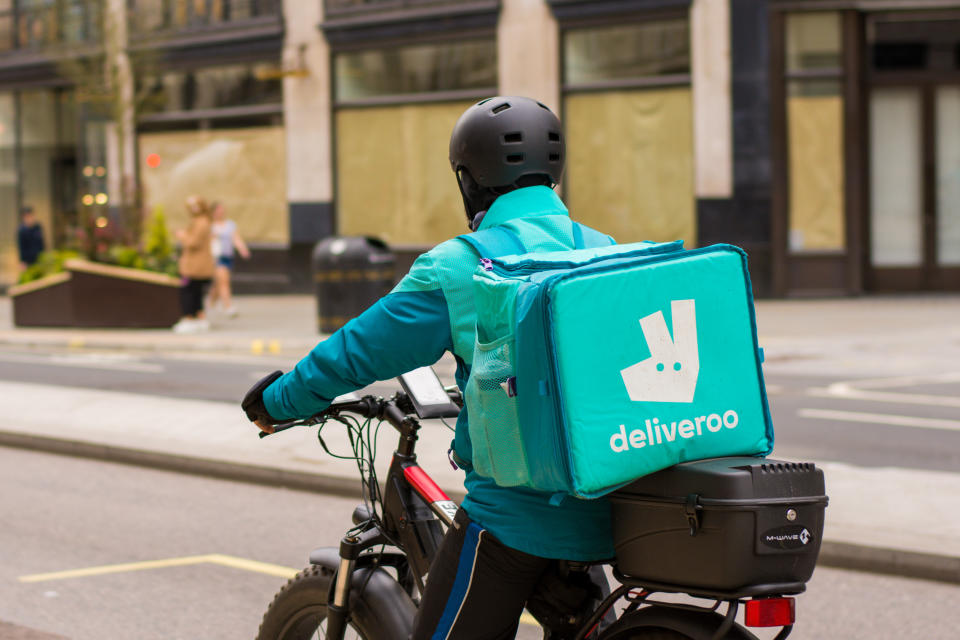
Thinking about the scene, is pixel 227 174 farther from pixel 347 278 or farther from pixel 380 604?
pixel 380 604

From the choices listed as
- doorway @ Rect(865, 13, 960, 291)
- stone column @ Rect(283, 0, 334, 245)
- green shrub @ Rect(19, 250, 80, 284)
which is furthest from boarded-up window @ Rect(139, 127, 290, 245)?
doorway @ Rect(865, 13, 960, 291)

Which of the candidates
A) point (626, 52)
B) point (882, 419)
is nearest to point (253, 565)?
point (882, 419)

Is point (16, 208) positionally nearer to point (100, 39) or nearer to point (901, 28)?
point (100, 39)

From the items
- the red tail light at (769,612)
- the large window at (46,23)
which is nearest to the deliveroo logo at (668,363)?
the red tail light at (769,612)

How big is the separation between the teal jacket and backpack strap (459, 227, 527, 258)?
14 millimetres

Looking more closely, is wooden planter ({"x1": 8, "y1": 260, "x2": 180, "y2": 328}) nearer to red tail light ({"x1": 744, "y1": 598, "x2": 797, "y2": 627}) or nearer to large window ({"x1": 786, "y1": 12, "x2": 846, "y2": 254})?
large window ({"x1": 786, "y1": 12, "x2": 846, "y2": 254})

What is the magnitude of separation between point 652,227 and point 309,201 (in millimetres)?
6798

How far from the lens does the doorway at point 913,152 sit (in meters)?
20.9

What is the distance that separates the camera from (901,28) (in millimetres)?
20953

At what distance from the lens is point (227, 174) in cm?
2572

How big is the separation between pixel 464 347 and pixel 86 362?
13.7 meters

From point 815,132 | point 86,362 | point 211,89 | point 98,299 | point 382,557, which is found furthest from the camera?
point 211,89

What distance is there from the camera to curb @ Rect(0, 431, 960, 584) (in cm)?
575

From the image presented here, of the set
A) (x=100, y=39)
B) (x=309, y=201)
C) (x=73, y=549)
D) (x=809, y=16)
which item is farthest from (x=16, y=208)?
(x=73, y=549)
